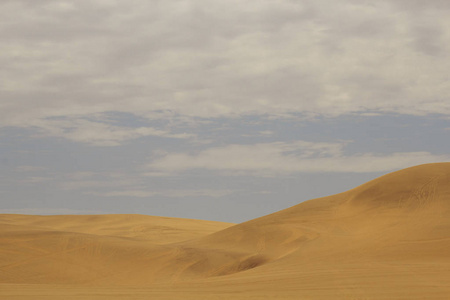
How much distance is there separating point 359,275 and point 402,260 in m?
2.55

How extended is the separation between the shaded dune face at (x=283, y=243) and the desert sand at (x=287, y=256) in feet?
0.11

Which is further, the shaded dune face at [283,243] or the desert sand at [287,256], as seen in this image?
the shaded dune face at [283,243]

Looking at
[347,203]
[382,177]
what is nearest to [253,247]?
[347,203]

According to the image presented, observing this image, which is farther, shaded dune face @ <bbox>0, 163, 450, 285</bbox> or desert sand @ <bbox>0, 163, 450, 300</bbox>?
shaded dune face @ <bbox>0, 163, 450, 285</bbox>

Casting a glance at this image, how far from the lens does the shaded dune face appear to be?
13.2 meters

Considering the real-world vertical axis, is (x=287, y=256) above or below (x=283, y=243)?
below

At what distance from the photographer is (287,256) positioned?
13609mm

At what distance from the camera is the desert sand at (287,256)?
8805 mm

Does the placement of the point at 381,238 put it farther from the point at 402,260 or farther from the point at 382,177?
the point at 382,177

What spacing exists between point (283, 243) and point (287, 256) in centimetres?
292

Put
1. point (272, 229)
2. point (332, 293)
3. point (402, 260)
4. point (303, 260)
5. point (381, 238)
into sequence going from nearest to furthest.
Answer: point (332, 293), point (402, 260), point (303, 260), point (381, 238), point (272, 229)

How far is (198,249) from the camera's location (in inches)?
669

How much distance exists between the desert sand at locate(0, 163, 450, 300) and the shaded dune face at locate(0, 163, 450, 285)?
34 mm

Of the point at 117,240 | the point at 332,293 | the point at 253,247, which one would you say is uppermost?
the point at 117,240
